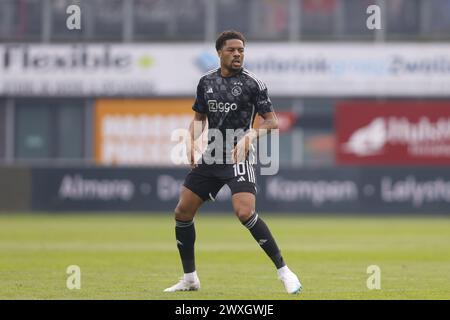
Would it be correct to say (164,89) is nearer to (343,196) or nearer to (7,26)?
(7,26)

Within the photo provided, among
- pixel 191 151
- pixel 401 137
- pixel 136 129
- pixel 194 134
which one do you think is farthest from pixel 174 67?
pixel 191 151

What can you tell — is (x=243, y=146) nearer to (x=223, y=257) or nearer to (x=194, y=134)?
(x=194, y=134)

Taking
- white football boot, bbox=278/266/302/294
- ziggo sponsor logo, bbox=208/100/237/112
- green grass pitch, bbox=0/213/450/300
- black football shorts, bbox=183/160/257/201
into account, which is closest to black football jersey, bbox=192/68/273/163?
ziggo sponsor logo, bbox=208/100/237/112

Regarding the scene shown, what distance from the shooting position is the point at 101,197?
3134 centimetres

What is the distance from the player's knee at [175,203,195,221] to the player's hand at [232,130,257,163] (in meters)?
0.76

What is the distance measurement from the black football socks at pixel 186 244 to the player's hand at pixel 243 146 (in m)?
0.94

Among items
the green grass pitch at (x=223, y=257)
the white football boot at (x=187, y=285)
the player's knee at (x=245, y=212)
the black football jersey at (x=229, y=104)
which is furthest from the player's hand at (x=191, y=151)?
the green grass pitch at (x=223, y=257)

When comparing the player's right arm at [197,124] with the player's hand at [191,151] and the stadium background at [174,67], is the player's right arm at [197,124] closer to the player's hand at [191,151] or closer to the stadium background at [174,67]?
the player's hand at [191,151]

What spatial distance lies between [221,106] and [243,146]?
0.52 metres

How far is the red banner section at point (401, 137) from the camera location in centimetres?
3259

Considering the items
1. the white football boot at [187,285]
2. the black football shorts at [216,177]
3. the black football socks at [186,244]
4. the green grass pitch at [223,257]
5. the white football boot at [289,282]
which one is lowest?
the green grass pitch at [223,257]

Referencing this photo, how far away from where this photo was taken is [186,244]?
11930 millimetres

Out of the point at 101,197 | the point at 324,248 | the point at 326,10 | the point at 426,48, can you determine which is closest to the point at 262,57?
the point at 326,10

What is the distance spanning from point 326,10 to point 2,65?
32.6 feet
